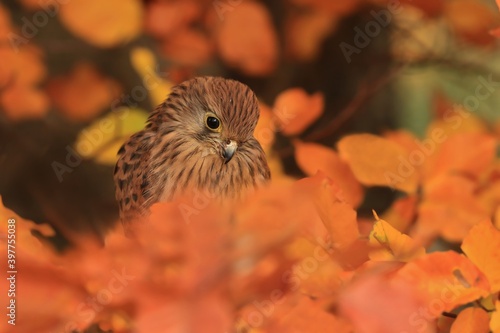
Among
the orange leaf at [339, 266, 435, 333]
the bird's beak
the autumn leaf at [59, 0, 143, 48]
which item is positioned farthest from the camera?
the autumn leaf at [59, 0, 143, 48]

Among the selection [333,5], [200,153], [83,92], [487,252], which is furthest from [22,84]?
[487,252]

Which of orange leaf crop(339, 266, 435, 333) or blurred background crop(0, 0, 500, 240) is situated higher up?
orange leaf crop(339, 266, 435, 333)

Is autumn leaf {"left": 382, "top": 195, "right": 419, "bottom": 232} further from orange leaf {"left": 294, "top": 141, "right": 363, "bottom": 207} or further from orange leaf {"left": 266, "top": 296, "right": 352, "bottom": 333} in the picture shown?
orange leaf {"left": 266, "top": 296, "right": 352, "bottom": 333}

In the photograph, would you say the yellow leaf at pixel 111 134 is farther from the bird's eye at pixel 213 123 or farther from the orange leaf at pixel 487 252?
the orange leaf at pixel 487 252

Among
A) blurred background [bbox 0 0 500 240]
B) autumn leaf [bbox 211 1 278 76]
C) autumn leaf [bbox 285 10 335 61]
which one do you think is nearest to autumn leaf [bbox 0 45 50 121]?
blurred background [bbox 0 0 500 240]

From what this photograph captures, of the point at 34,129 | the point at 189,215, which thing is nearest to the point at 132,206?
the point at 189,215

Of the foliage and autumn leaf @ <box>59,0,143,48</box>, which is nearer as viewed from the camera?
the foliage

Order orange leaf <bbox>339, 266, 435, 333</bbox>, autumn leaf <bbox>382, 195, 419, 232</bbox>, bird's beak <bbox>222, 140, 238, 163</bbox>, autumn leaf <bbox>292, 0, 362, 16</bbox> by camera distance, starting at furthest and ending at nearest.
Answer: autumn leaf <bbox>292, 0, 362, 16</bbox> → autumn leaf <bbox>382, 195, 419, 232</bbox> → bird's beak <bbox>222, 140, 238, 163</bbox> → orange leaf <bbox>339, 266, 435, 333</bbox>
